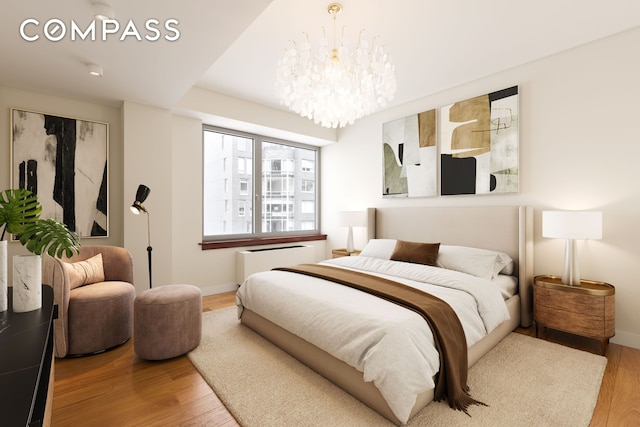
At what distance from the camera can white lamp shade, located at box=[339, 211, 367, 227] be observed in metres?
4.48

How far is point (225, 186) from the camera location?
447cm

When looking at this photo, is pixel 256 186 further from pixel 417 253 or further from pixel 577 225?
pixel 577 225

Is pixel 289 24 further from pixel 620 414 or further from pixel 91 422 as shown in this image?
pixel 620 414

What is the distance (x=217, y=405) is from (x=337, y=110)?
2.35m

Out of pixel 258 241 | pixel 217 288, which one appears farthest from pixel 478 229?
pixel 217 288

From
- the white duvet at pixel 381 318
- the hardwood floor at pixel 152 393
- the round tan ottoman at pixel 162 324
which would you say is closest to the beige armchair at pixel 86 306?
the hardwood floor at pixel 152 393

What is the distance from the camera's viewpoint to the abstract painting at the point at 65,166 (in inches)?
113

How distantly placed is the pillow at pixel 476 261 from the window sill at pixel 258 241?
8.17 feet

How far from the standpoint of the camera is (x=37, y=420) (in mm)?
650

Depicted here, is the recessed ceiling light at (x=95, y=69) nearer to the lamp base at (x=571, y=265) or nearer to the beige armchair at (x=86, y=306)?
the beige armchair at (x=86, y=306)

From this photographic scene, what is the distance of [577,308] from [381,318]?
1951mm

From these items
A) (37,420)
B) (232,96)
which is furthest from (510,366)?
(232,96)

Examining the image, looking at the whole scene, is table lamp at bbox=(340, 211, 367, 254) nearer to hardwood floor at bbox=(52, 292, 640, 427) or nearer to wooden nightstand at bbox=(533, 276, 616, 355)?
wooden nightstand at bbox=(533, 276, 616, 355)

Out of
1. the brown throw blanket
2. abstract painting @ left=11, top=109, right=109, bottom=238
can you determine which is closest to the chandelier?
the brown throw blanket
